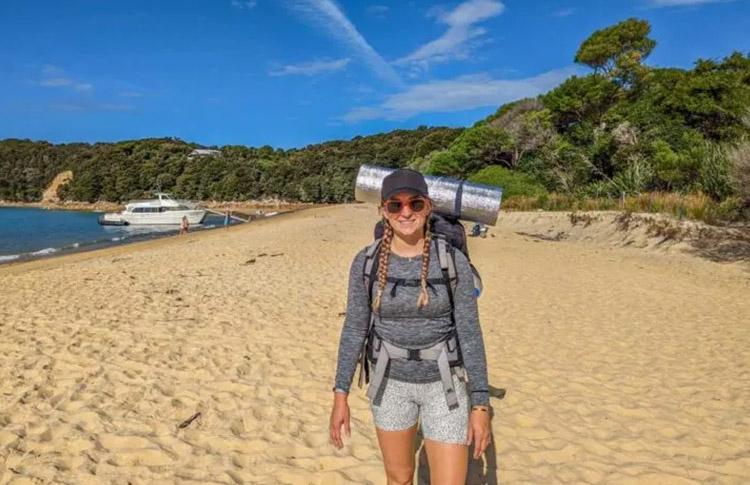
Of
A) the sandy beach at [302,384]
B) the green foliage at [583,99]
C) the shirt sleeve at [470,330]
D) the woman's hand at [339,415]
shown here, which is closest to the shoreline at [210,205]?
the green foliage at [583,99]

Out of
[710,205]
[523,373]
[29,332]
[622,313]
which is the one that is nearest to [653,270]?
[622,313]

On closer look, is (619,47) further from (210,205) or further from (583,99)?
(210,205)

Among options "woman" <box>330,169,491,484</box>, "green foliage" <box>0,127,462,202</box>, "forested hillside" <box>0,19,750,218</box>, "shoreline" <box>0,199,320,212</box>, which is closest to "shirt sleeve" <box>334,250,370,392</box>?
"woman" <box>330,169,491,484</box>

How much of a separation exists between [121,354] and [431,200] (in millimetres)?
4713

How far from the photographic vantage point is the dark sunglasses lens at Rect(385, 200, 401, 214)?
6.17 ft

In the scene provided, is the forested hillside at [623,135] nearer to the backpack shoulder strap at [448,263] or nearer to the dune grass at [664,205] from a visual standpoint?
the dune grass at [664,205]

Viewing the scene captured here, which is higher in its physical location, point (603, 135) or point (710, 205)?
point (603, 135)

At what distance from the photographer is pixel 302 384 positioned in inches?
190

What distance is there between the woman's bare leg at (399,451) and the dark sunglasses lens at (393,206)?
0.85m

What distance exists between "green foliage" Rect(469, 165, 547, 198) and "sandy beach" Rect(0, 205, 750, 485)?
72.0 ft

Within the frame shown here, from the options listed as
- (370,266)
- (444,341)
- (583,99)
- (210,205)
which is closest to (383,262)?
(370,266)

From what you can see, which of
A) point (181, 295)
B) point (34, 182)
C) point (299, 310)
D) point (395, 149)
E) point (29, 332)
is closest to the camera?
point (29, 332)

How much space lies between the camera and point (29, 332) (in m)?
6.18

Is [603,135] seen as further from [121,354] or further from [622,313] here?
[121,354]
